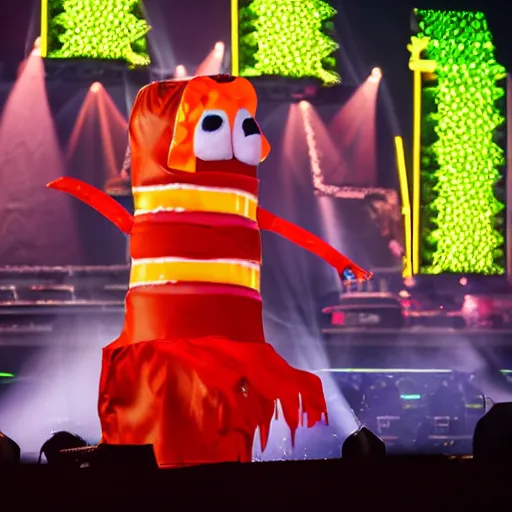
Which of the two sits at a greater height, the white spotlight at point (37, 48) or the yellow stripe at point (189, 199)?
the white spotlight at point (37, 48)

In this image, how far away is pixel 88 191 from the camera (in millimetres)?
3820

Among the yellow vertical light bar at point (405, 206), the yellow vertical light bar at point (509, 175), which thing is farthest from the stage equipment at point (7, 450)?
the yellow vertical light bar at point (509, 175)

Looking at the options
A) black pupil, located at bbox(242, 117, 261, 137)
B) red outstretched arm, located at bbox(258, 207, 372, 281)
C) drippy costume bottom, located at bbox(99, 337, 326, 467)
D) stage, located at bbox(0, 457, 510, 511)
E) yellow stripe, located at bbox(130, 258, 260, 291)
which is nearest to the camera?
stage, located at bbox(0, 457, 510, 511)

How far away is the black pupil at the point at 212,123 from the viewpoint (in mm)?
3594

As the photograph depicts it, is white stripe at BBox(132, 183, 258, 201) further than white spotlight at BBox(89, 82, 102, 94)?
No

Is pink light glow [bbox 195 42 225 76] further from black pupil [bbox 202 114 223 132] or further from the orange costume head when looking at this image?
black pupil [bbox 202 114 223 132]

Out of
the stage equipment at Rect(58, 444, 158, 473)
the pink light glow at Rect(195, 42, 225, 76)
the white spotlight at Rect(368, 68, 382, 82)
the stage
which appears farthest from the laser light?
the stage

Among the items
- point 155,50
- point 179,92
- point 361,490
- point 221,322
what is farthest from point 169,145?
point 361,490

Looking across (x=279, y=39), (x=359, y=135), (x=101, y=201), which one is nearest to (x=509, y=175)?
(x=359, y=135)

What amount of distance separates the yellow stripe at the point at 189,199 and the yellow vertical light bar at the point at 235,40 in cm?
158

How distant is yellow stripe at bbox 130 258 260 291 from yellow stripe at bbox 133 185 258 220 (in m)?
0.19

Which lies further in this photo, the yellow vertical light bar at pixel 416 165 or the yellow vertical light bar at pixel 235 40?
the yellow vertical light bar at pixel 416 165

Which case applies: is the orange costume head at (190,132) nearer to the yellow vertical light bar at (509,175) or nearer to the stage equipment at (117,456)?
the stage equipment at (117,456)

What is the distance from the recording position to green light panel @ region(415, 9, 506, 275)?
5340 mm
